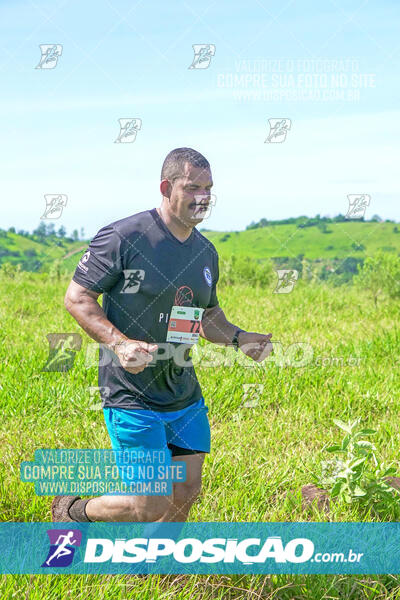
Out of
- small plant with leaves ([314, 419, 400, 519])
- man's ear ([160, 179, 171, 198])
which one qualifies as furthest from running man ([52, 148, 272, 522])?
small plant with leaves ([314, 419, 400, 519])

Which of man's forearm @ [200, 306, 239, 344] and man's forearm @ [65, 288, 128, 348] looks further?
man's forearm @ [200, 306, 239, 344]

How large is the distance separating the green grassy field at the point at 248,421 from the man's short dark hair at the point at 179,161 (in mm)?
1849

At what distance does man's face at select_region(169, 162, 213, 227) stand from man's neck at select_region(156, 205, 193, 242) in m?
0.06

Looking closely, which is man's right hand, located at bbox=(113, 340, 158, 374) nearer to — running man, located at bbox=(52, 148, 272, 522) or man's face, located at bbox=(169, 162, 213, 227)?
running man, located at bbox=(52, 148, 272, 522)

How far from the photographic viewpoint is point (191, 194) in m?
3.57

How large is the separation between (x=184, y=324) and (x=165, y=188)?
751mm

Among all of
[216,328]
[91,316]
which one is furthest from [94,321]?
[216,328]

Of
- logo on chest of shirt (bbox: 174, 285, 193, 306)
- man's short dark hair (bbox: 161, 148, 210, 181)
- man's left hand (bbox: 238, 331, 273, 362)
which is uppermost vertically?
man's short dark hair (bbox: 161, 148, 210, 181)

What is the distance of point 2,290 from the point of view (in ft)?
31.5

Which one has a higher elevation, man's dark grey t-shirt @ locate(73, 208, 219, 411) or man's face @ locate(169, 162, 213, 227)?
man's face @ locate(169, 162, 213, 227)

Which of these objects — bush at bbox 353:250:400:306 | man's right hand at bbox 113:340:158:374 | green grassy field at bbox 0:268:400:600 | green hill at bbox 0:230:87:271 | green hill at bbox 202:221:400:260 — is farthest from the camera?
green hill at bbox 202:221:400:260

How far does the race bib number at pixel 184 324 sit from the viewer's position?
3662 mm

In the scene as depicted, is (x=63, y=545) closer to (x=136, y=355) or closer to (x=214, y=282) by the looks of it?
(x=136, y=355)

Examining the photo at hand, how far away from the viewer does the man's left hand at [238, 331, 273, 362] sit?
3842 mm
